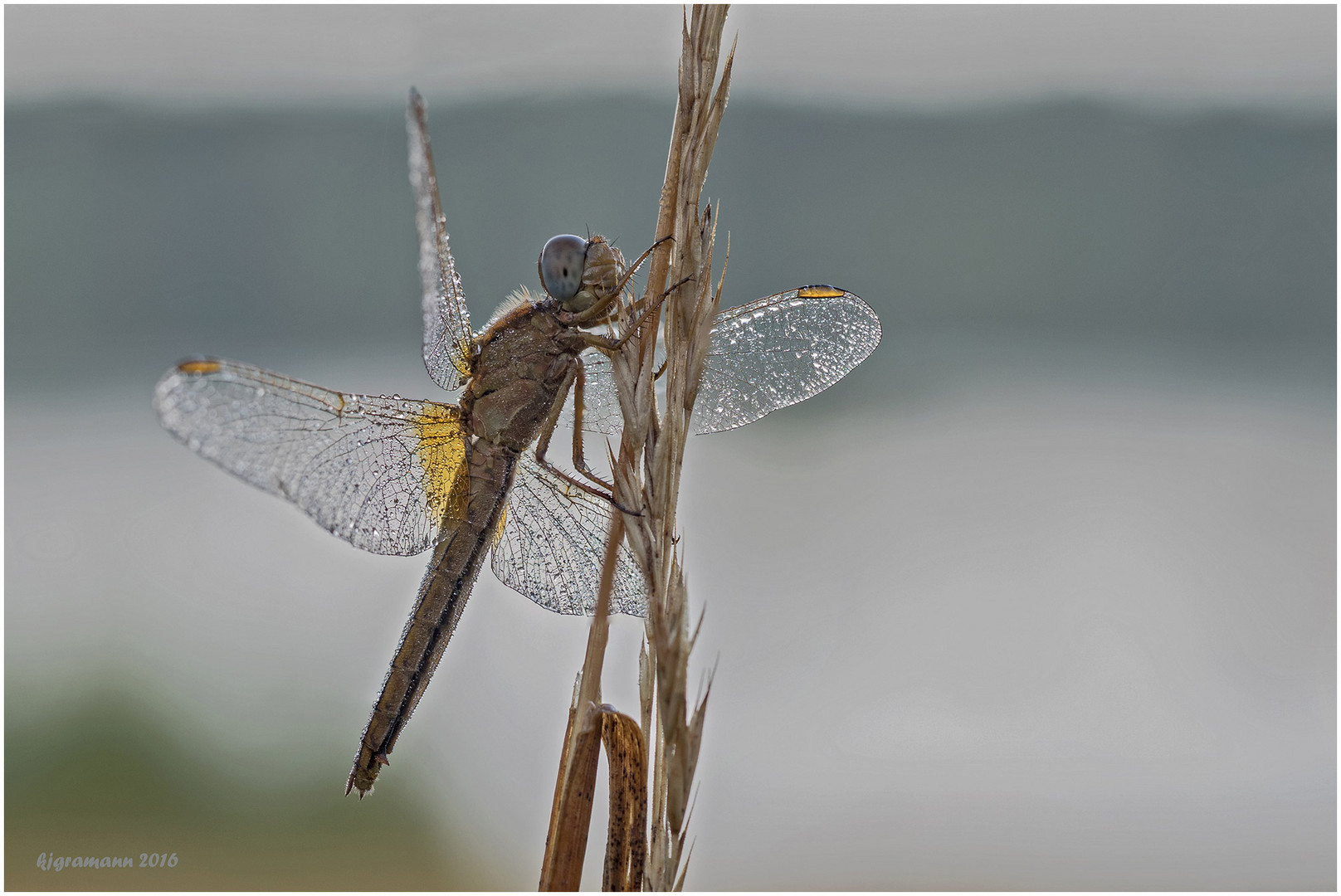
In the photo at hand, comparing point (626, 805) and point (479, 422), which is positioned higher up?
point (479, 422)

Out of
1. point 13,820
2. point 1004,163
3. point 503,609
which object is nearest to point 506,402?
point 503,609

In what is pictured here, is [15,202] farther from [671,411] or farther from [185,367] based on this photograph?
[671,411]

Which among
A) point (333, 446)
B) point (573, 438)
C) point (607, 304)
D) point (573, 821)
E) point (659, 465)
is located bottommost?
point (573, 821)

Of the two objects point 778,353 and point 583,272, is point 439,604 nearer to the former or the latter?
point 583,272

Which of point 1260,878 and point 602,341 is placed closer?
point 602,341

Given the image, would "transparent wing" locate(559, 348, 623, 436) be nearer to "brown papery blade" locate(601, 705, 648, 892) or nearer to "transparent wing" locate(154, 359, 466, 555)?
"transparent wing" locate(154, 359, 466, 555)

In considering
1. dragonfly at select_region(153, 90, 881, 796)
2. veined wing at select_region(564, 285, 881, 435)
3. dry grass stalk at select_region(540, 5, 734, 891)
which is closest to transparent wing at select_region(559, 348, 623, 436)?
dragonfly at select_region(153, 90, 881, 796)

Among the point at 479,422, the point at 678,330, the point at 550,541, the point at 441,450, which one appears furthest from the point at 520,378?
the point at 678,330
